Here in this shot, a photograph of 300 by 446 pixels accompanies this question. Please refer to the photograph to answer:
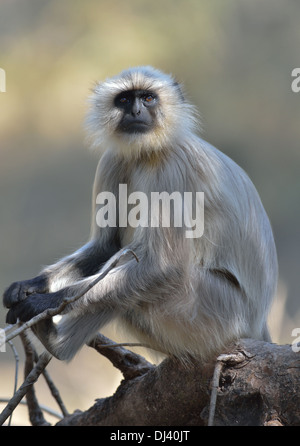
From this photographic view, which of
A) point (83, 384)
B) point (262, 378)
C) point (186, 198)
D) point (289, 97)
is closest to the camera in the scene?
point (262, 378)

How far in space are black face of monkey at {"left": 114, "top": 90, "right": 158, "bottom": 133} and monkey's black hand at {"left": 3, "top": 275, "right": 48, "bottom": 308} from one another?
3.46 ft

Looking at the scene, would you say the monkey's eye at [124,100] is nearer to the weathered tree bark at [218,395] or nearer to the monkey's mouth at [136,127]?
the monkey's mouth at [136,127]

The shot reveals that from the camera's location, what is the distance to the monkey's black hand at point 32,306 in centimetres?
332

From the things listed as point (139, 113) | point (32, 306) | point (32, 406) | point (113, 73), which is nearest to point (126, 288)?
point (32, 306)

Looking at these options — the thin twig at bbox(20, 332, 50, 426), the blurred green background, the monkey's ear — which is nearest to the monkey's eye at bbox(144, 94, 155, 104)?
the monkey's ear

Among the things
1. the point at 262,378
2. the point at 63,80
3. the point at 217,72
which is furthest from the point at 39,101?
the point at 262,378

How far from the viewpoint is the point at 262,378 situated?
9.36ft

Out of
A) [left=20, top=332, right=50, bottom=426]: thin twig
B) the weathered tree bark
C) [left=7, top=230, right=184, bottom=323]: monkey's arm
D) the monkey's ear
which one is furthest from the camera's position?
[left=20, top=332, right=50, bottom=426]: thin twig

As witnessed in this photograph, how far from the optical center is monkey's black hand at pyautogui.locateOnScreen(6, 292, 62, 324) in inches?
131

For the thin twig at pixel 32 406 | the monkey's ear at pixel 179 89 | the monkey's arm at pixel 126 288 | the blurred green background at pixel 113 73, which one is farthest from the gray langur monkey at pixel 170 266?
the blurred green background at pixel 113 73

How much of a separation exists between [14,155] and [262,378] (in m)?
6.97

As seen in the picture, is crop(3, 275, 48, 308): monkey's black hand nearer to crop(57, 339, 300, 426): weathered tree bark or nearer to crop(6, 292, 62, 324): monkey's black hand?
crop(6, 292, 62, 324): monkey's black hand

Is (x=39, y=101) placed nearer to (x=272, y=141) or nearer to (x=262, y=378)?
(x=272, y=141)

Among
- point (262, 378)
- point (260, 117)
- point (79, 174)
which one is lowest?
point (262, 378)
